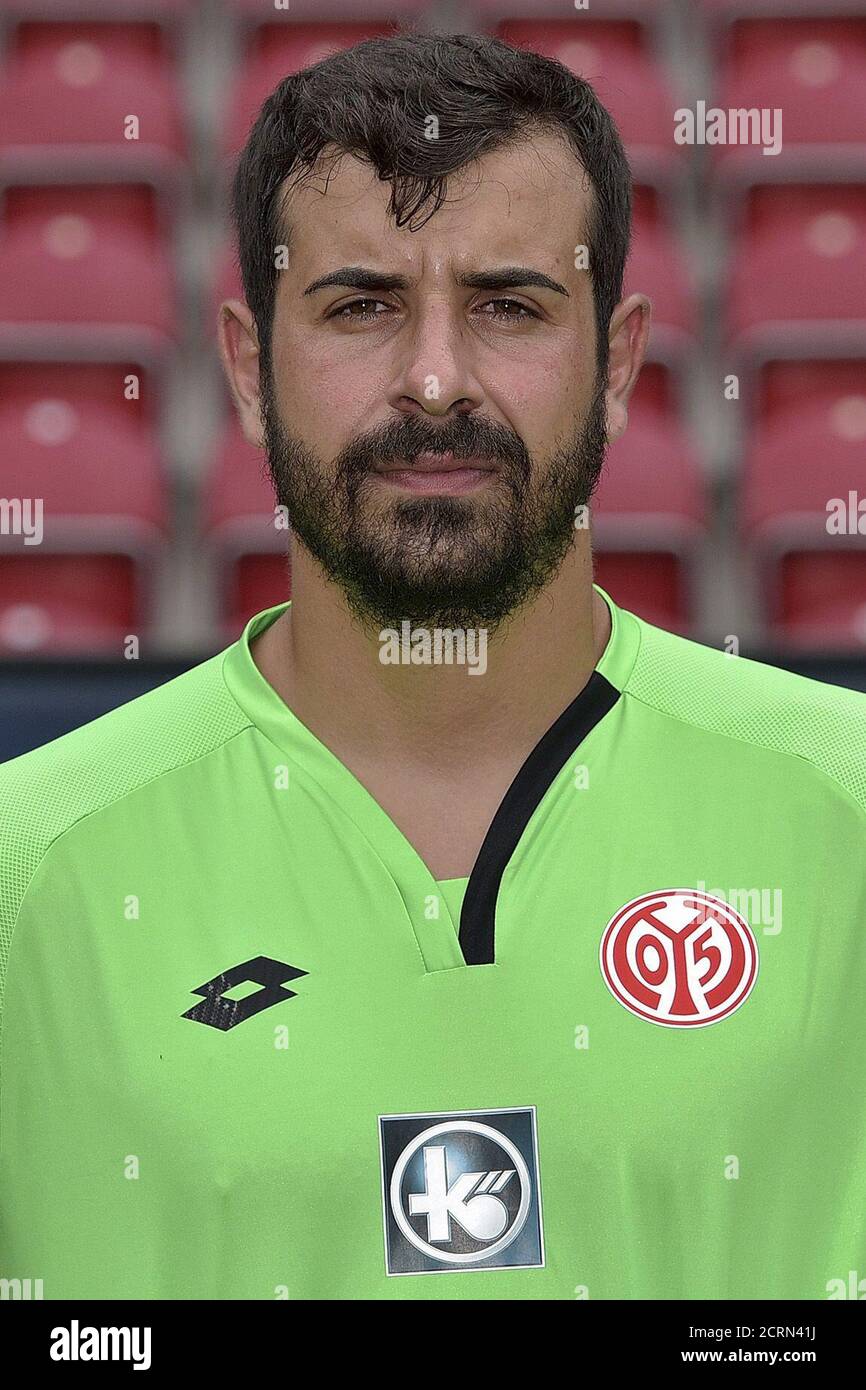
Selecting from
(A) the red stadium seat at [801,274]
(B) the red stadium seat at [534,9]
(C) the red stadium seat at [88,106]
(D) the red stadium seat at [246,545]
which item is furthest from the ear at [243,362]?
(B) the red stadium seat at [534,9]

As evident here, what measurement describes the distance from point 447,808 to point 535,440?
0.28 m

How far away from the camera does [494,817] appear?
4.42 ft

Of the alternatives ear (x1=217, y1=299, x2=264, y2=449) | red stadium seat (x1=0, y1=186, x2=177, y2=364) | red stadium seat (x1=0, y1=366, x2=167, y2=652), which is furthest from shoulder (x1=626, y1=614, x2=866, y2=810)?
red stadium seat (x1=0, y1=186, x2=177, y2=364)

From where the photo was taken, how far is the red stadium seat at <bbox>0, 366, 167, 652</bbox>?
292cm

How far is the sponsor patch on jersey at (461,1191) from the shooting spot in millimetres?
1213

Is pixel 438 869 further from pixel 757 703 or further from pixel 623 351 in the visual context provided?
pixel 623 351

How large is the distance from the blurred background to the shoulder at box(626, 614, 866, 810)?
1243 mm

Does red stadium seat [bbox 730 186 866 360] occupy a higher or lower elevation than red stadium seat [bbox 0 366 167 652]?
higher

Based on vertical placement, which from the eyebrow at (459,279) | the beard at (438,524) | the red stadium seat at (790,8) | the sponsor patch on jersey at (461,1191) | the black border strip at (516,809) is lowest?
the sponsor patch on jersey at (461,1191)

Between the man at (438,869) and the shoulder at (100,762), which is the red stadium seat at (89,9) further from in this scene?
the shoulder at (100,762)

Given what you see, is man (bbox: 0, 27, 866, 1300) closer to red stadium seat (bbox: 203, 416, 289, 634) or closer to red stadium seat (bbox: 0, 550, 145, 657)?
red stadium seat (bbox: 203, 416, 289, 634)

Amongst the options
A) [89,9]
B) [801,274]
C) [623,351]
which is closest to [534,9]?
[801,274]

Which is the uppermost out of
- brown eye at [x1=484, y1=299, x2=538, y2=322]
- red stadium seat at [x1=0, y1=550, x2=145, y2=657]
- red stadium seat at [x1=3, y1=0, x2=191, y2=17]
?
red stadium seat at [x1=3, y1=0, x2=191, y2=17]
